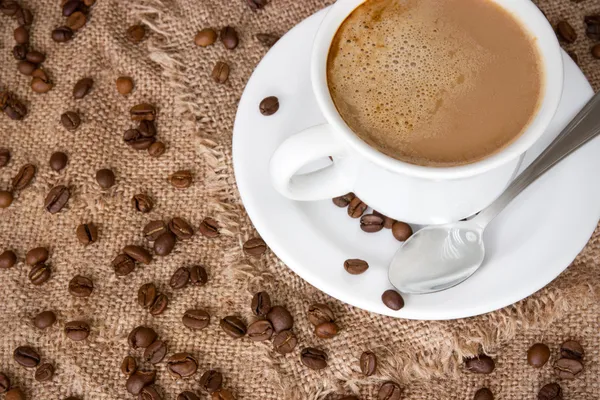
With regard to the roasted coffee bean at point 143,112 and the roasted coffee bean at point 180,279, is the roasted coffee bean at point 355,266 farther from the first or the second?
the roasted coffee bean at point 143,112

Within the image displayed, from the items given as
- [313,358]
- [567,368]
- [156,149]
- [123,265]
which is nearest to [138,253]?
[123,265]

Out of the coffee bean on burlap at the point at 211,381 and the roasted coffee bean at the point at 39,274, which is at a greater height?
the roasted coffee bean at the point at 39,274

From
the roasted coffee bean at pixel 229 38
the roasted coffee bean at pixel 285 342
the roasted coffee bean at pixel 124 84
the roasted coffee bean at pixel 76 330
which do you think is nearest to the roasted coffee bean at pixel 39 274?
the roasted coffee bean at pixel 76 330

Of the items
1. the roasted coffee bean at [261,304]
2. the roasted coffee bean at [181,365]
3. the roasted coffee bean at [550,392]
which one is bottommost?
the roasted coffee bean at [181,365]

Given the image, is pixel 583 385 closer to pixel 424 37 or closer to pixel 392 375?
pixel 392 375

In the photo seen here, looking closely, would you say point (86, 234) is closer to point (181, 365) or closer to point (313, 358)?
point (181, 365)

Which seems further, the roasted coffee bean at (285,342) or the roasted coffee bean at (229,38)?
the roasted coffee bean at (229,38)

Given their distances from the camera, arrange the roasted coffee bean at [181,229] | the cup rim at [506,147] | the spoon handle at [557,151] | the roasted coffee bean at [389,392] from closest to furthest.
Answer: the cup rim at [506,147]
the spoon handle at [557,151]
the roasted coffee bean at [389,392]
the roasted coffee bean at [181,229]

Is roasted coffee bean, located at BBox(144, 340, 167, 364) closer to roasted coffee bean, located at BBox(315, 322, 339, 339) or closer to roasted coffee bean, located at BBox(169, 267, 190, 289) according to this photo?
roasted coffee bean, located at BBox(169, 267, 190, 289)
